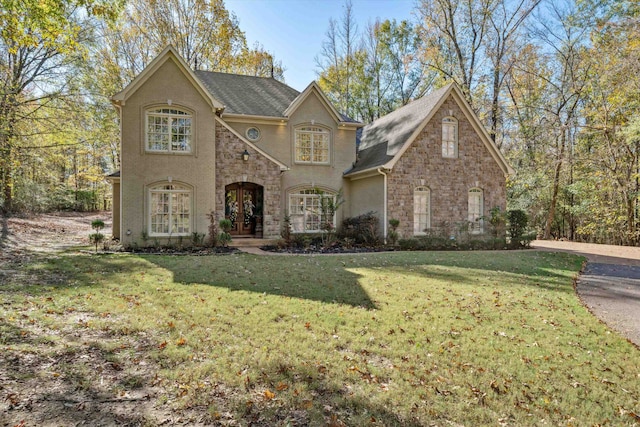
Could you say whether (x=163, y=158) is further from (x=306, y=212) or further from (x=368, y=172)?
(x=368, y=172)

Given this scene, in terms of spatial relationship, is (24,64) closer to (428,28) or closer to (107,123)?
→ (107,123)

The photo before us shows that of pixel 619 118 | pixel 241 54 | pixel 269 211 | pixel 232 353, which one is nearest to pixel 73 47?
pixel 269 211

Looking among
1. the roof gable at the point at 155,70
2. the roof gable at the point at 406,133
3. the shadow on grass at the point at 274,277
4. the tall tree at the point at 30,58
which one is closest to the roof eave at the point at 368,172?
the roof gable at the point at 406,133

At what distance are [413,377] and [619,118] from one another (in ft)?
62.6

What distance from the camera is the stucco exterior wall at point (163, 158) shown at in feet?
42.5

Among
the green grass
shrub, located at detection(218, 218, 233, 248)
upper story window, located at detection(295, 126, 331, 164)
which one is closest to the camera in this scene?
the green grass

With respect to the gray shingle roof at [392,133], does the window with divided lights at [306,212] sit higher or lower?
lower

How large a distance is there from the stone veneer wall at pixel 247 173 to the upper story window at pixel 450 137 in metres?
7.62

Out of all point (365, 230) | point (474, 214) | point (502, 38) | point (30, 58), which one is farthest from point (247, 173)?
point (502, 38)

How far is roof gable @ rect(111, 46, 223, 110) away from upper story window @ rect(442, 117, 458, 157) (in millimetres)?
9741

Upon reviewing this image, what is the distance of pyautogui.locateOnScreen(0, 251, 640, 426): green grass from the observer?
3.36 m

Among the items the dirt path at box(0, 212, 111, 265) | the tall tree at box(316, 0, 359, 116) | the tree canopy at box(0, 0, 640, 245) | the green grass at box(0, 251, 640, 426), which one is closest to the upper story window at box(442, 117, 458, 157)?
the tree canopy at box(0, 0, 640, 245)

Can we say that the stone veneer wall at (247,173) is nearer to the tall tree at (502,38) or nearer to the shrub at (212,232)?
the shrub at (212,232)

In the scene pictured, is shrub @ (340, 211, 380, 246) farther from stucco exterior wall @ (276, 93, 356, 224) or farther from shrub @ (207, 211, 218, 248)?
shrub @ (207, 211, 218, 248)
